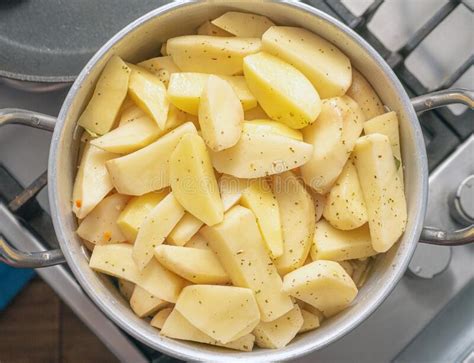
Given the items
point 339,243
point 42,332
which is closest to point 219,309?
point 339,243

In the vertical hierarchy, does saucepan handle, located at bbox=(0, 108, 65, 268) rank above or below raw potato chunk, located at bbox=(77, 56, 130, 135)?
below

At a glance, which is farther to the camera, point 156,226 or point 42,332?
point 42,332

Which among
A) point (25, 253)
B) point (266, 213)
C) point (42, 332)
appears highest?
point (266, 213)

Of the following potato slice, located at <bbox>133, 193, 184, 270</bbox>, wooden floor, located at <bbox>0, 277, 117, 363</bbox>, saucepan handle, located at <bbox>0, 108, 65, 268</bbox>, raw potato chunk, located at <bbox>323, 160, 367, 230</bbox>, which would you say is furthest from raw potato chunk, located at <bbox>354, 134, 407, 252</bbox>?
wooden floor, located at <bbox>0, 277, 117, 363</bbox>

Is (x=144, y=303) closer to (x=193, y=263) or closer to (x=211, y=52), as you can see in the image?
(x=193, y=263)

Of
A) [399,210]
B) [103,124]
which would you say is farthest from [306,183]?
[103,124]

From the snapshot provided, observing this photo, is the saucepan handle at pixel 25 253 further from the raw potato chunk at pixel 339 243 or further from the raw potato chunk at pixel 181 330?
the raw potato chunk at pixel 339 243

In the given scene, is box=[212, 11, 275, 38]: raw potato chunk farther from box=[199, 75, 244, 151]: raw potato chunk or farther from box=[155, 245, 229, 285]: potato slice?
box=[155, 245, 229, 285]: potato slice
